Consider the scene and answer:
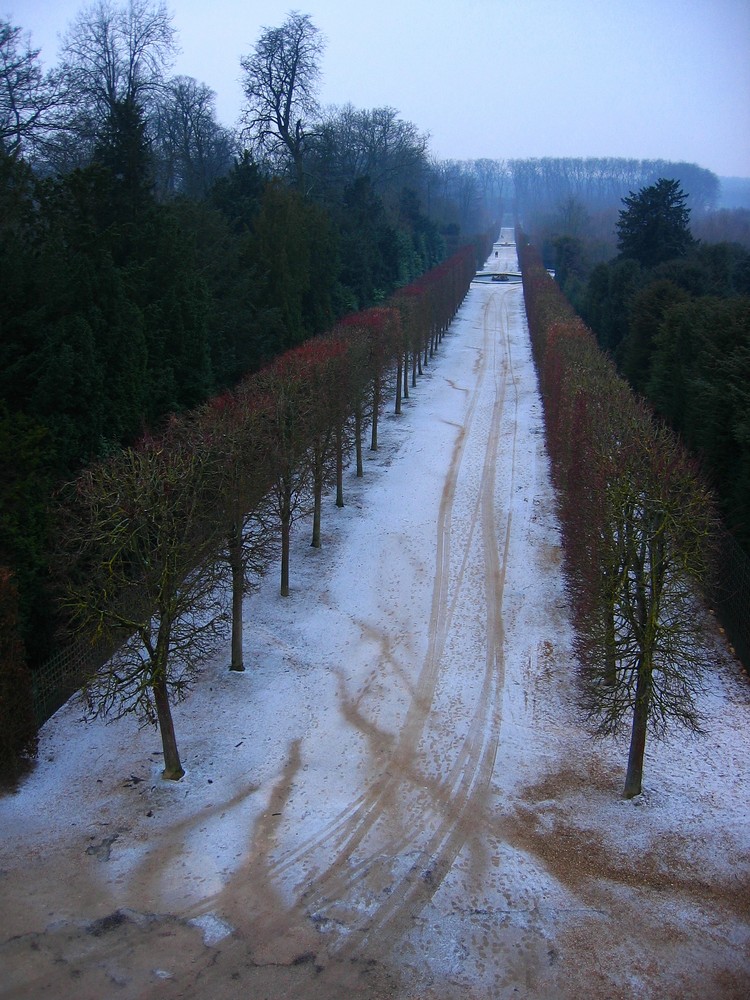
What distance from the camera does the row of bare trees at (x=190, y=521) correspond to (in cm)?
1332

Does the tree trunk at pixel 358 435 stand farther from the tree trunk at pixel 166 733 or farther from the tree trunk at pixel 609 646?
the tree trunk at pixel 166 733

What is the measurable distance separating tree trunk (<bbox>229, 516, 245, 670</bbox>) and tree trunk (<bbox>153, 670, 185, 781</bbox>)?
3.33 metres

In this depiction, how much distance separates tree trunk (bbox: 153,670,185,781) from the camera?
13.3 meters

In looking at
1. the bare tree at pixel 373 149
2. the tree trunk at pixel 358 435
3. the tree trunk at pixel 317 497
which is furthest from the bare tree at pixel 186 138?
the tree trunk at pixel 317 497

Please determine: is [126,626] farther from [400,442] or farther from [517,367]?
[517,367]

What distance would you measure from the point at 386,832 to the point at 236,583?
20.7 feet

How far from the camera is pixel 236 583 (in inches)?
667

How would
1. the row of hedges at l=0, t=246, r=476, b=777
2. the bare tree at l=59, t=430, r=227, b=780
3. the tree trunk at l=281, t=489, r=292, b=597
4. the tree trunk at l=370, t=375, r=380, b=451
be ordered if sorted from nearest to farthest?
the bare tree at l=59, t=430, r=227, b=780
the row of hedges at l=0, t=246, r=476, b=777
the tree trunk at l=281, t=489, r=292, b=597
the tree trunk at l=370, t=375, r=380, b=451

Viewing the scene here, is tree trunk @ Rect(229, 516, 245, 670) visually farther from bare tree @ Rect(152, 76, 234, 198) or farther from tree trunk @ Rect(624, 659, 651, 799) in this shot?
bare tree @ Rect(152, 76, 234, 198)

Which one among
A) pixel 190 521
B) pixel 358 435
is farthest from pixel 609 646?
pixel 358 435

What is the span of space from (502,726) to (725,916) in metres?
5.16

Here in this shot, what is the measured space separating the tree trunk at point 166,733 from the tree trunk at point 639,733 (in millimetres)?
7465

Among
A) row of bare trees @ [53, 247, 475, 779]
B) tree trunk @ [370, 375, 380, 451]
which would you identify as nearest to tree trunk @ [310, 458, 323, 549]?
row of bare trees @ [53, 247, 475, 779]

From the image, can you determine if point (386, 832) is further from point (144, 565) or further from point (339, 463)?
point (339, 463)
